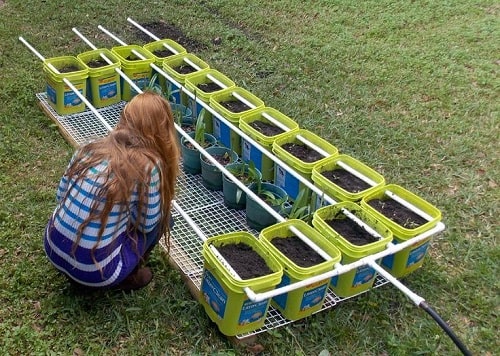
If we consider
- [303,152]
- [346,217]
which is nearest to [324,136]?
[303,152]

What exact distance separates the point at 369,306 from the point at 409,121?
7.24ft

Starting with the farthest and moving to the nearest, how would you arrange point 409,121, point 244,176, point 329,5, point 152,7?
point 329,5 < point 152,7 < point 409,121 < point 244,176

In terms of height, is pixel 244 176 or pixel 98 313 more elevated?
pixel 244 176

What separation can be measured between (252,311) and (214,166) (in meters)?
1.26

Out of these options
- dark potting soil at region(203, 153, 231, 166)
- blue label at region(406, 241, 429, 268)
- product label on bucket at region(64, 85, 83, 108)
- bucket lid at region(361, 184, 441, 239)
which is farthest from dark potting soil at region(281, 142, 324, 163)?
product label on bucket at region(64, 85, 83, 108)

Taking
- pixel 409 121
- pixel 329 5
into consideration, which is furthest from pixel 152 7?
pixel 409 121

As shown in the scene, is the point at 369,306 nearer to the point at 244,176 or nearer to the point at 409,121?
the point at 244,176

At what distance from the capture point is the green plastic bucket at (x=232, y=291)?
270 centimetres

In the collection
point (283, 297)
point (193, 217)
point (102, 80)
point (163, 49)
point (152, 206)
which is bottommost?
point (193, 217)

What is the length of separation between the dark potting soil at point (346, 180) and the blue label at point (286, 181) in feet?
0.62

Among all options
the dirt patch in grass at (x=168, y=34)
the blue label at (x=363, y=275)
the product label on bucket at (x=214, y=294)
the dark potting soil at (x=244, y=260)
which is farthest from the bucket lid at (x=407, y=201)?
the dirt patch in grass at (x=168, y=34)

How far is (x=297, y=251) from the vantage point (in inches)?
120

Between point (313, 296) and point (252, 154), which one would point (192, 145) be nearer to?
point (252, 154)

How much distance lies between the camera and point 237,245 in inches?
119
